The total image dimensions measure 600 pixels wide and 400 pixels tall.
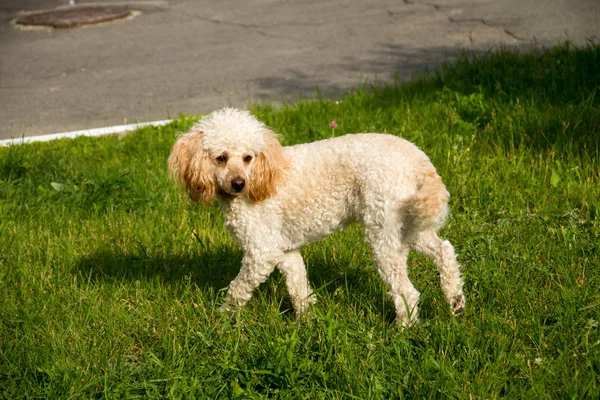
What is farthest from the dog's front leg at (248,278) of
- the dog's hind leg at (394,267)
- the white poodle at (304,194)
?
the dog's hind leg at (394,267)

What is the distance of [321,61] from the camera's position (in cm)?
896

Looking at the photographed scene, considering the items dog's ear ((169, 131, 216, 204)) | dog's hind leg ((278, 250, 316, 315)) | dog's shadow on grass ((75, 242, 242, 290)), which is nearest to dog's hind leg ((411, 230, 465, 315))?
dog's hind leg ((278, 250, 316, 315))

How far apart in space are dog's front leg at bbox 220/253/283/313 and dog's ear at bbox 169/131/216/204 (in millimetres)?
418

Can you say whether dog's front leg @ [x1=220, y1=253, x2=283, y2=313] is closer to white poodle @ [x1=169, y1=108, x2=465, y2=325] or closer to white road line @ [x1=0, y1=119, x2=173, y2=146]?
white poodle @ [x1=169, y1=108, x2=465, y2=325]

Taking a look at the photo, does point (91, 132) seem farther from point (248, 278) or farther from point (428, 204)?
point (428, 204)

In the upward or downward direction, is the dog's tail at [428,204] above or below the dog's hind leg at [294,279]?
above

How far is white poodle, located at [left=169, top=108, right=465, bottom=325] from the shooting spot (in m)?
A: 3.92

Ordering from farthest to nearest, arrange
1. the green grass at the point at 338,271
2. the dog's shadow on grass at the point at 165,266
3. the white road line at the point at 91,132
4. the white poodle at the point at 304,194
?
the white road line at the point at 91,132 < the dog's shadow on grass at the point at 165,266 < the white poodle at the point at 304,194 < the green grass at the point at 338,271

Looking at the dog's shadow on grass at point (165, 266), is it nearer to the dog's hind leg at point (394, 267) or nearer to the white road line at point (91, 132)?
the dog's hind leg at point (394, 267)

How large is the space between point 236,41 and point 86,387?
6981 millimetres

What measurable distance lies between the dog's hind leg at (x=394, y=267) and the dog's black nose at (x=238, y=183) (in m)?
0.70

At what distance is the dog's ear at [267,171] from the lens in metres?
4.10

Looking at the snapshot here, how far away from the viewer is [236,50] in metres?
9.58

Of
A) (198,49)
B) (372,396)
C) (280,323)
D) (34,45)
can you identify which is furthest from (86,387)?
(34,45)
